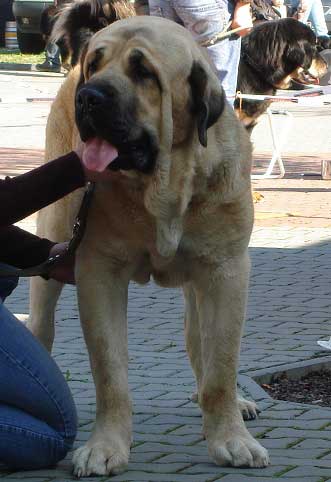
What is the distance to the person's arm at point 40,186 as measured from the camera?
3.59m

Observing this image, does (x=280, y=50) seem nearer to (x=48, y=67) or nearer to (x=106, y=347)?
(x=106, y=347)

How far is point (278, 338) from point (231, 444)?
2.00 m

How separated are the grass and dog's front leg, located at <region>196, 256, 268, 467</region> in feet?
73.7

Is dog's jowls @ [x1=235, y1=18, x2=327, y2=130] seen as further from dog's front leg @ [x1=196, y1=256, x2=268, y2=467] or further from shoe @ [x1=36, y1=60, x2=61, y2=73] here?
shoe @ [x1=36, y1=60, x2=61, y2=73]

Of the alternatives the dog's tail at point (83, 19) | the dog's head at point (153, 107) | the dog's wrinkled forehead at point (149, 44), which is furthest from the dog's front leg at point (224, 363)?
the dog's tail at point (83, 19)

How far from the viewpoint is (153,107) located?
3436mm

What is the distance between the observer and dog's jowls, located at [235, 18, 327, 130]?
9.88 m

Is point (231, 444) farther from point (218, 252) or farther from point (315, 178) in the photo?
point (315, 178)

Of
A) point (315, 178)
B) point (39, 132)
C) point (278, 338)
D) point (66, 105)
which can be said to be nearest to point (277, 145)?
point (315, 178)

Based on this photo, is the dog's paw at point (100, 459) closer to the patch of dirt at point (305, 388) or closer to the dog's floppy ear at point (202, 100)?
the dog's floppy ear at point (202, 100)

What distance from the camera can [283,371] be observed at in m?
5.02

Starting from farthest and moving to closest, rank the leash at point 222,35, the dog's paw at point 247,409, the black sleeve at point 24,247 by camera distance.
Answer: the leash at point 222,35 → the dog's paw at point 247,409 → the black sleeve at point 24,247

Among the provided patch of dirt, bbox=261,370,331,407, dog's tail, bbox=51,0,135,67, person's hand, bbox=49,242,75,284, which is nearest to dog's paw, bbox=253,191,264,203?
dog's tail, bbox=51,0,135,67

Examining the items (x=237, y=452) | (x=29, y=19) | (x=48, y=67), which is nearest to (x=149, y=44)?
(x=237, y=452)
